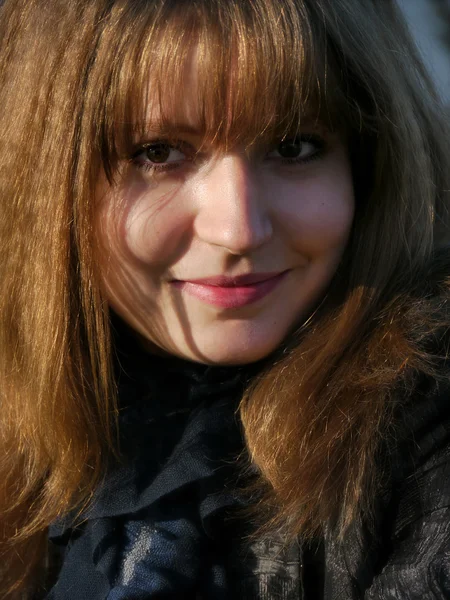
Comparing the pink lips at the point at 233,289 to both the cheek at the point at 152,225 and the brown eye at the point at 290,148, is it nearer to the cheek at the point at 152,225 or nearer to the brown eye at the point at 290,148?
the cheek at the point at 152,225

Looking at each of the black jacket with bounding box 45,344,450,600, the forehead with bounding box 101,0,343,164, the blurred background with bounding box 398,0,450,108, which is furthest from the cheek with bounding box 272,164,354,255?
the blurred background with bounding box 398,0,450,108

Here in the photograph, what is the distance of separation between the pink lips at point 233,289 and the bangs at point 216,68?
0.22 m

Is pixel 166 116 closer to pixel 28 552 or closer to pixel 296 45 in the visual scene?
pixel 296 45

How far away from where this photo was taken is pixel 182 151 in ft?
4.74

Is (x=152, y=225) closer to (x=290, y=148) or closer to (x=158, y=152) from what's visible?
(x=158, y=152)

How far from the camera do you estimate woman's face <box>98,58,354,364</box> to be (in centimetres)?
141

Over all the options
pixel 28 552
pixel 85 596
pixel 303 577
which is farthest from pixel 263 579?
pixel 28 552

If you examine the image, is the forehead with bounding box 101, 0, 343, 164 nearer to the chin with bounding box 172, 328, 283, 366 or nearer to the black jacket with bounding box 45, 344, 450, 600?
the chin with bounding box 172, 328, 283, 366

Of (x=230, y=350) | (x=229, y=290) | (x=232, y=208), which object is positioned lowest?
(x=230, y=350)

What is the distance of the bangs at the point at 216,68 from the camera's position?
54.1 inches

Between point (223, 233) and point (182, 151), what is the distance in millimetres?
159

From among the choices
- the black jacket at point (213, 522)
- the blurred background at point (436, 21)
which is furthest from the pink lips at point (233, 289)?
the blurred background at point (436, 21)

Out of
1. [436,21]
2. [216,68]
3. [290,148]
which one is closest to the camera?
[216,68]

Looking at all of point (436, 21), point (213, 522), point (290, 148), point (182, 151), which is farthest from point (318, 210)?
point (436, 21)
